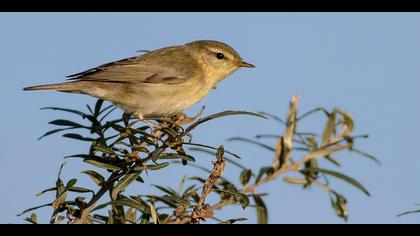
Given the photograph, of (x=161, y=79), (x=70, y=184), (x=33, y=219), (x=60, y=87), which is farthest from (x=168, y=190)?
(x=161, y=79)

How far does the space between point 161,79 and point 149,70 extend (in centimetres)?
19

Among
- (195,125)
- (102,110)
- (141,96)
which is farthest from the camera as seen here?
(141,96)

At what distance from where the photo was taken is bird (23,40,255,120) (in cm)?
610

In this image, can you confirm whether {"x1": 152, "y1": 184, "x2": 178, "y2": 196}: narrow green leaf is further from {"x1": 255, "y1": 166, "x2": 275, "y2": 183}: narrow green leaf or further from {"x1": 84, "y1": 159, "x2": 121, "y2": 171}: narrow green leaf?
{"x1": 255, "y1": 166, "x2": 275, "y2": 183}: narrow green leaf

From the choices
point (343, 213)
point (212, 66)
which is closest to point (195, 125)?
point (343, 213)

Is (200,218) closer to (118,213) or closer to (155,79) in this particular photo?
(118,213)

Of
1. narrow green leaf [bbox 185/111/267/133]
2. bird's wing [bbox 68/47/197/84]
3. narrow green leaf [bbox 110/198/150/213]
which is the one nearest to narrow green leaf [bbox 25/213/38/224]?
narrow green leaf [bbox 110/198/150/213]

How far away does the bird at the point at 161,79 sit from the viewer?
610cm

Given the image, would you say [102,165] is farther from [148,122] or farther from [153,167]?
[148,122]

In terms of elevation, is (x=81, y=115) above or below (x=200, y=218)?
above

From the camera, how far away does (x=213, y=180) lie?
220 centimetres

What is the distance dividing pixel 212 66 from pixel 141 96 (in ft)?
3.34

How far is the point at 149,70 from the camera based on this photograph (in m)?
6.54

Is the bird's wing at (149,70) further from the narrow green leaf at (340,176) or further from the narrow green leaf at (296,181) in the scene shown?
the narrow green leaf at (340,176)
